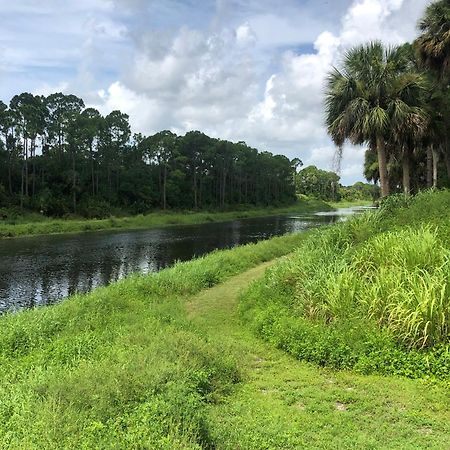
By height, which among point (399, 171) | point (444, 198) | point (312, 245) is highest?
point (399, 171)

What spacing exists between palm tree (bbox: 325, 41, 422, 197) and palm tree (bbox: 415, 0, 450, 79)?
2.62 m

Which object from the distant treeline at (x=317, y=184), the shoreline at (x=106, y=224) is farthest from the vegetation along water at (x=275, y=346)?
the distant treeline at (x=317, y=184)

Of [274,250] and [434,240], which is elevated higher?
[434,240]

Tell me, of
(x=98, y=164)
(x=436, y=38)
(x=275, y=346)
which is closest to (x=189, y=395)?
(x=275, y=346)

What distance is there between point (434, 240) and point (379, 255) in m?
1.06

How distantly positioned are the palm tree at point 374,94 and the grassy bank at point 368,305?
31.0 ft

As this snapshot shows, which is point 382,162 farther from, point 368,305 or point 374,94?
point 368,305

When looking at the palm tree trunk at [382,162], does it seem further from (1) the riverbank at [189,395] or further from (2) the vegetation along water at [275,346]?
(1) the riverbank at [189,395]

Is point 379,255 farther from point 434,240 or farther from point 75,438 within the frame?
point 75,438

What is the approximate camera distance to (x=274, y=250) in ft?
65.0

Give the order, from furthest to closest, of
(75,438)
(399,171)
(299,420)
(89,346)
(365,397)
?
(399,171), (89,346), (365,397), (299,420), (75,438)

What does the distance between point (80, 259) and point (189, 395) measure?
21.9 meters

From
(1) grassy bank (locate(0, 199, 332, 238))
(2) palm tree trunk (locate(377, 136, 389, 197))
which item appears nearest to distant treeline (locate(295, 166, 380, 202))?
(1) grassy bank (locate(0, 199, 332, 238))

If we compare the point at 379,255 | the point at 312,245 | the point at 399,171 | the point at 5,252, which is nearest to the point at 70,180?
the point at 5,252
